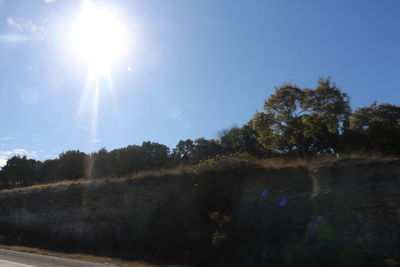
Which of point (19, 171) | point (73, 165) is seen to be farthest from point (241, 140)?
point (19, 171)

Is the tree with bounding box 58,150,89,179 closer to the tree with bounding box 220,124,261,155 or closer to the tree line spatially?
the tree line

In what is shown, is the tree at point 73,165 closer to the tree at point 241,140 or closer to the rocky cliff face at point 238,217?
the tree at point 241,140

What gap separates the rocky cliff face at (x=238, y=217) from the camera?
1173 centimetres

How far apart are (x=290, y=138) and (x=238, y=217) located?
63.7 ft

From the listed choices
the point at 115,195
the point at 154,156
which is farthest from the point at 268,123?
the point at 154,156

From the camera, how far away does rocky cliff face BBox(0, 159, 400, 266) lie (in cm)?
1173

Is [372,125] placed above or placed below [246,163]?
above

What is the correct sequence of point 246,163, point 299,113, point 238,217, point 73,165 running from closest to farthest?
point 238,217 < point 246,163 < point 299,113 < point 73,165

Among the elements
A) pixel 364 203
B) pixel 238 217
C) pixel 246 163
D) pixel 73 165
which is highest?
pixel 73 165

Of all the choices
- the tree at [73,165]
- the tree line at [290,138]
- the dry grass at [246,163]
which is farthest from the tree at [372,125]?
the tree at [73,165]

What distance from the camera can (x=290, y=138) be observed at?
109 ft

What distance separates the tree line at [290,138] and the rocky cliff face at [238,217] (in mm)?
2692

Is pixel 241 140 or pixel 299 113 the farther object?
pixel 241 140

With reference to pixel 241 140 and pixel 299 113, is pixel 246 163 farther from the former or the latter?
pixel 241 140
